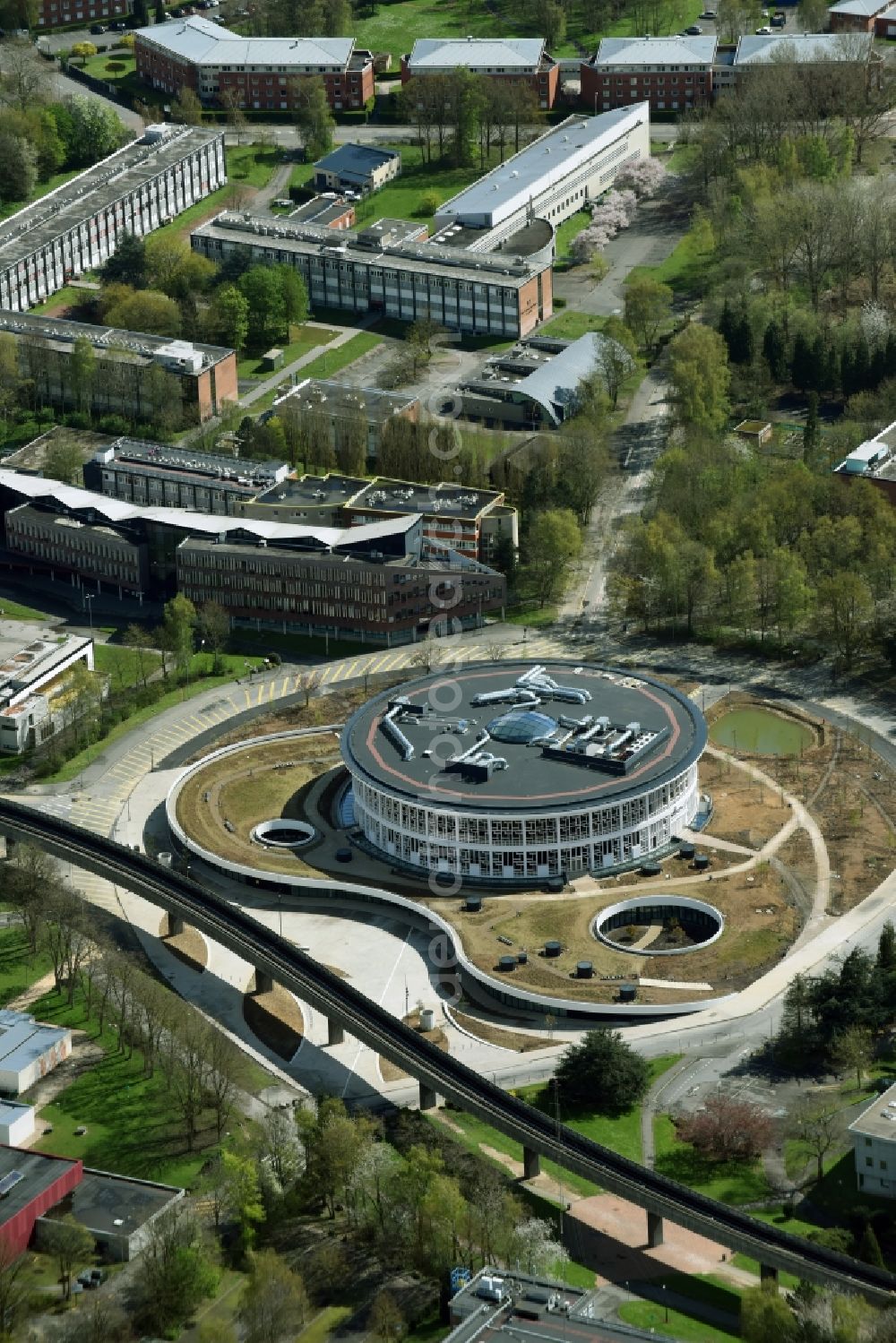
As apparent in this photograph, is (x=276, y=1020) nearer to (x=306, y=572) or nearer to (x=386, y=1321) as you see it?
(x=386, y=1321)

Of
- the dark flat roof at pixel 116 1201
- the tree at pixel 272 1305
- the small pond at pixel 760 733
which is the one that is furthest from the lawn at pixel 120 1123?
the small pond at pixel 760 733

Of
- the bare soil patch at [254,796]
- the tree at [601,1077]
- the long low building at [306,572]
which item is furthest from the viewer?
the long low building at [306,572]

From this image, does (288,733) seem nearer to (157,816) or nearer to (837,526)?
(157,816)

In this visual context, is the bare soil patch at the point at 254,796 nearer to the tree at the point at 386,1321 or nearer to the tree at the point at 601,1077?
the tree at the point at 601,1077

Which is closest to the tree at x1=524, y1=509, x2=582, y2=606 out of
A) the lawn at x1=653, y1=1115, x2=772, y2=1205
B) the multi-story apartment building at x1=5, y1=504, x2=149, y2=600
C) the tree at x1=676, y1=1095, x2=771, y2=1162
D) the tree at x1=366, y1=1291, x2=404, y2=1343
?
the multi-story apartment building at x1=5, y1=504, x2=149, y2=600

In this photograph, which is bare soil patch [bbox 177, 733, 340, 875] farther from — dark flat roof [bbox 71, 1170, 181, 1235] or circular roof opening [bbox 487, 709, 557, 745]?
dark flat roof [bbox 71, 1170, 181, 1235]

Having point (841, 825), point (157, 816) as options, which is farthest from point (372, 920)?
point (841, 825)
